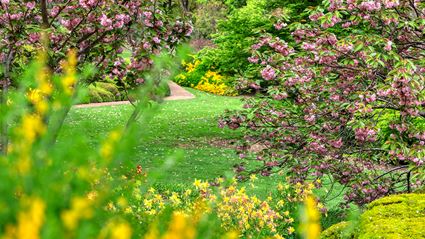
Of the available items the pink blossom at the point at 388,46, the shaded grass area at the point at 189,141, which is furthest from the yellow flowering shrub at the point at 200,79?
the pink blossom at the point at 388,46

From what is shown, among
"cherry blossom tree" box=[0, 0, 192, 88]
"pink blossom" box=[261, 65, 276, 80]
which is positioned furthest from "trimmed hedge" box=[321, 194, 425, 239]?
"cherry blossom tree" box=[0, 0, 192, 88]

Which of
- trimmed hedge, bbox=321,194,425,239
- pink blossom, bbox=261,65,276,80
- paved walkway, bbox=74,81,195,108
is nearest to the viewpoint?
trimmed hedge, bbox=321,194,425,239

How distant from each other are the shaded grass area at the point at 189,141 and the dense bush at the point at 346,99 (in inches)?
36.2

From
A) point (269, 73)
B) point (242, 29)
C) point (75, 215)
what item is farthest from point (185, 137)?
point (75, 215)

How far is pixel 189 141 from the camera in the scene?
58.9 feet

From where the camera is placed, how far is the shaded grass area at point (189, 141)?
40.5ft

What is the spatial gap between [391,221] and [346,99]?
3272 mm

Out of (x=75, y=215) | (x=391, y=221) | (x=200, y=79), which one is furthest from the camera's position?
(x=200, y=79)

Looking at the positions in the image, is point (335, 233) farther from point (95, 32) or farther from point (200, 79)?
point (200, 79)

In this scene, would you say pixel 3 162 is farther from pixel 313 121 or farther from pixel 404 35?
pixel 404 35

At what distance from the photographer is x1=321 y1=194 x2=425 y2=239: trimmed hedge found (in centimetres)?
410

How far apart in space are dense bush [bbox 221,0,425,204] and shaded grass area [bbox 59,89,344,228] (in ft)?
3.02

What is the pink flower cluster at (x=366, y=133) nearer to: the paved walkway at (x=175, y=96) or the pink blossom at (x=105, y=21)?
the pink blossom at (x=105, y=21)

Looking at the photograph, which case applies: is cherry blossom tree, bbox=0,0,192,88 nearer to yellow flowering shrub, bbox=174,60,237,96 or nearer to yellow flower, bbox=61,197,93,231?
yellow flower, bbox=61,197,93,231
